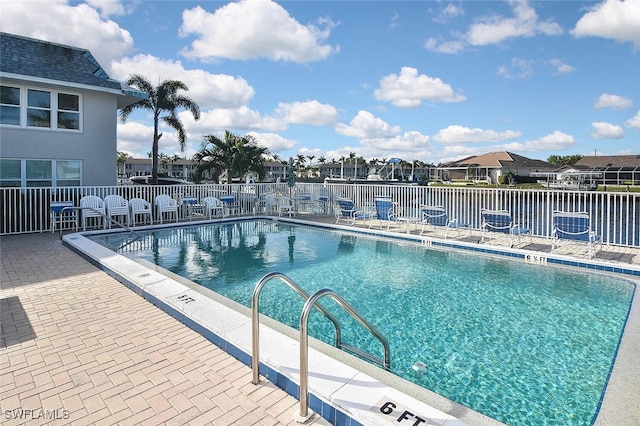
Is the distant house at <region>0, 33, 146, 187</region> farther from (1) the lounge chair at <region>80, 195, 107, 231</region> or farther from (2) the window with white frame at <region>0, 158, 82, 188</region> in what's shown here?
(1) the lounge chair at <region>80, 195, 107, 231</region>

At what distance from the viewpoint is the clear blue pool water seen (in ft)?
11.0

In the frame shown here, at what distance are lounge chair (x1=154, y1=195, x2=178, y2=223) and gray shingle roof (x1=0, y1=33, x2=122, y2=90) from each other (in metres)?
5.03

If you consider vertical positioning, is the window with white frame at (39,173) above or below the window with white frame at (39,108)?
below

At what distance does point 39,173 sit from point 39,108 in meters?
2.25

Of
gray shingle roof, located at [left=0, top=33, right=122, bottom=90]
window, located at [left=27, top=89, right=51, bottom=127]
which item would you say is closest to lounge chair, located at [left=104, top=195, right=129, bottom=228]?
window, located at [left=27, top=89, right=51, bottom=127]

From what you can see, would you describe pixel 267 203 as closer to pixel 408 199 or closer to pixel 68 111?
pixel 408 199

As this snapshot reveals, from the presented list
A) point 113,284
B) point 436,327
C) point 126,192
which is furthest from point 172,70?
point 436,327

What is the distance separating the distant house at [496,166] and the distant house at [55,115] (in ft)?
150

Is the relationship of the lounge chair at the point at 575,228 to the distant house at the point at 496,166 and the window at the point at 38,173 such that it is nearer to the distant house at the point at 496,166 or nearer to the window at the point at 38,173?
the window at the point at 38,173

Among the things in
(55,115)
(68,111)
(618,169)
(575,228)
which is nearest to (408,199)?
(575,228)

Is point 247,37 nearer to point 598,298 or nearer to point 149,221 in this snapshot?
point 149,221

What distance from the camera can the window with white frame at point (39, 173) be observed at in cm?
1234

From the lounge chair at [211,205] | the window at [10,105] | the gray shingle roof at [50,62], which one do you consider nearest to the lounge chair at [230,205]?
the lounge chair at [211,205]

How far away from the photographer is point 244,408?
2.66 m
